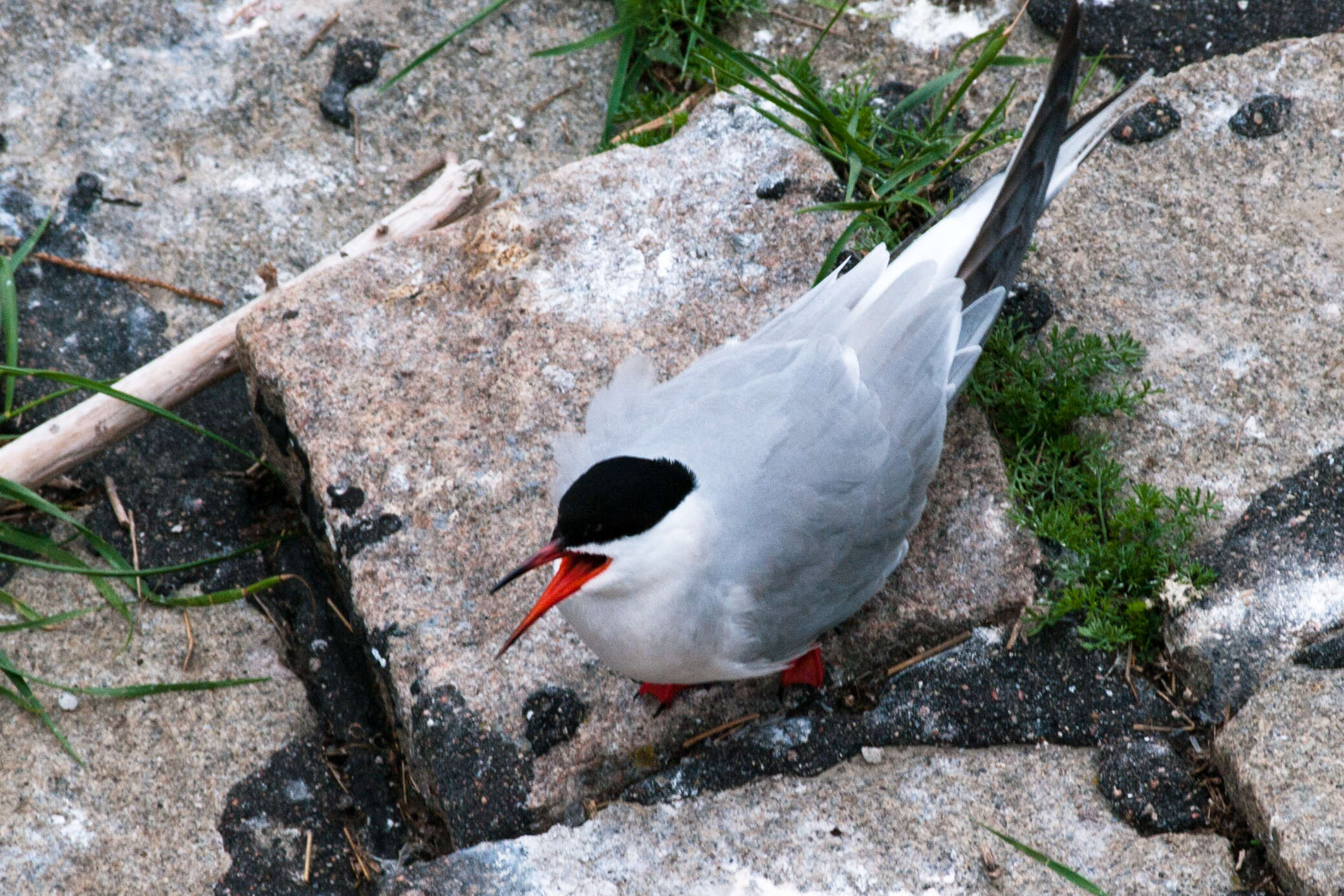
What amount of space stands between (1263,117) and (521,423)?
2158 millimetres

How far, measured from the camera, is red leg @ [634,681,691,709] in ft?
8.86

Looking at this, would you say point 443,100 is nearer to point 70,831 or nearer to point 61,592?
point 61,592

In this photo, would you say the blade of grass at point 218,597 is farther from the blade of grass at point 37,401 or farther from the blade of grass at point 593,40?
the blade of grass at point 593,40

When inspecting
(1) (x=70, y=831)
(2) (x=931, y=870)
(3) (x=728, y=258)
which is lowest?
(1) (x=70, y=831)

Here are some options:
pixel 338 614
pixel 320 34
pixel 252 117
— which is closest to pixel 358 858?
pixel 338 614

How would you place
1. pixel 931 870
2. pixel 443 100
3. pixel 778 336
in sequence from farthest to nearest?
pixel 443 100 → pixel 778 336 → pixel 931 870

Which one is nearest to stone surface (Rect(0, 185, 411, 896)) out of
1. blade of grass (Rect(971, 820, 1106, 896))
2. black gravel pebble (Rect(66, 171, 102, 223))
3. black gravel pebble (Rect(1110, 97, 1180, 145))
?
black gravel pebble (Rect(66, 171, 102, 223))

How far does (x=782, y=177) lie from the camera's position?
3434 mm

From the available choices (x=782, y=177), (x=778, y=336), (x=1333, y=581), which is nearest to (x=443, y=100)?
(x=782, y=177)

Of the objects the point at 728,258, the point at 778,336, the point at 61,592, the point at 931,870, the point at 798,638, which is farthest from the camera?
the point at 728,258

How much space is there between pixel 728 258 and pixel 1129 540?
4.03 ft

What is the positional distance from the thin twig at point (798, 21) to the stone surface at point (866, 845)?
243 centimetres

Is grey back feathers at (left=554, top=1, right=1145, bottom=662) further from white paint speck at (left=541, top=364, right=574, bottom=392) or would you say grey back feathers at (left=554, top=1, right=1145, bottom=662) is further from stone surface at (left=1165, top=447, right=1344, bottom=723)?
stone surface at (left=1165, top=447, right=1344, bottom=723)

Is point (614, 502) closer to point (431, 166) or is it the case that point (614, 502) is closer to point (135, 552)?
point (135, 552)
